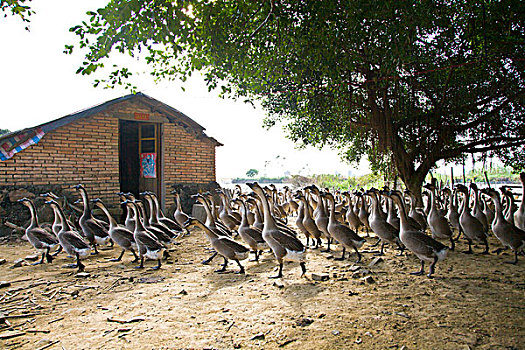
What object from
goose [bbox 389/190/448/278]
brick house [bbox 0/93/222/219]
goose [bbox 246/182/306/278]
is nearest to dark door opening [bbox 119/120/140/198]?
brick house [bbox 0/93/222/219]

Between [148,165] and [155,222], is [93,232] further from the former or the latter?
[148,165]

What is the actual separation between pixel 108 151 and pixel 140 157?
2.88 meters

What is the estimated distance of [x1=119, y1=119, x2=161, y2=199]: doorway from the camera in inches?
593

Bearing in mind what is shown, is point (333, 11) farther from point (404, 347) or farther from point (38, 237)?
point (38, 237)

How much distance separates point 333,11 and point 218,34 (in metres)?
2.53

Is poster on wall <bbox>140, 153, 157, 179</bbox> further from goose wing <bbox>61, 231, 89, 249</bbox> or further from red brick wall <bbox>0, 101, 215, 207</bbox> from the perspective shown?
goose wing <bbox>61, 231, 89, 249</bbox>

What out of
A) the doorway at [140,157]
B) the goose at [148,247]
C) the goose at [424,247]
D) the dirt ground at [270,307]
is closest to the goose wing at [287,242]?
the dirt ground at [270,307]

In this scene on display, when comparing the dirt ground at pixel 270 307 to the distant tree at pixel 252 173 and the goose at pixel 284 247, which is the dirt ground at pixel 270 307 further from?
the distant tree at pixel 252 173

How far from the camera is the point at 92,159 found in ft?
41.9

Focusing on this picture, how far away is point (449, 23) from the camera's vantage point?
33.7ft

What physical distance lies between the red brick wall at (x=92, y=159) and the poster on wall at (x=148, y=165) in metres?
1.14

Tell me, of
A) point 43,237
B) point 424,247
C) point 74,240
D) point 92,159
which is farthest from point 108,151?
point 424,247

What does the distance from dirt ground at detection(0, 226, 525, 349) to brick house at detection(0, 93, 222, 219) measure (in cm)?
480

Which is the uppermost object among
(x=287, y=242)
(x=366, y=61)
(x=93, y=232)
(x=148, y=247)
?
(x=366, y=61)
